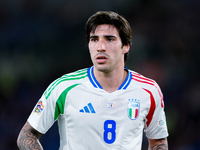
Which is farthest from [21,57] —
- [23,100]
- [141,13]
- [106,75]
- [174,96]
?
[106,75]

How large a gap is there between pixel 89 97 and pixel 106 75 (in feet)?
0.90

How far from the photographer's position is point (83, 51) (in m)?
6.64

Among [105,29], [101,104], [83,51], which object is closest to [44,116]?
[101,104]

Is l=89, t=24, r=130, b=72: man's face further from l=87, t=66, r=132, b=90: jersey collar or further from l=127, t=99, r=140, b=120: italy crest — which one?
l=127, t=99, r=140, b=120: italy crest

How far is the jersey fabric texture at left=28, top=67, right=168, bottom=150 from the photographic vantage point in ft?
9.59

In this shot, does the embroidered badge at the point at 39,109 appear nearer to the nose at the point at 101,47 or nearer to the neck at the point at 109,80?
the neck at the point at 109,80

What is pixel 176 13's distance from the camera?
6961mm

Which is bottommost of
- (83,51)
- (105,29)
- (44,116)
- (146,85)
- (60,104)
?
(44,116)

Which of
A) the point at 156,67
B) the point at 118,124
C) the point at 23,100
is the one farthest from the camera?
the point at 156,67

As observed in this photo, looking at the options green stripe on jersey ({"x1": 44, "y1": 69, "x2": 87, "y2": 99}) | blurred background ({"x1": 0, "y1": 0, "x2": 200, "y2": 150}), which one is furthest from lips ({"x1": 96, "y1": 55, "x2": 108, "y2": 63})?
blurred background ({"x1": 0, "y1": 0, "x2": 200, "y2": 150})

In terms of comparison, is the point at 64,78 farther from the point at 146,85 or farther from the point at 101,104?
the point at 146,85

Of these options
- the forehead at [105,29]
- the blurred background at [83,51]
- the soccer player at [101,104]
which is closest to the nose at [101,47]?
the soccer player at [101,104]

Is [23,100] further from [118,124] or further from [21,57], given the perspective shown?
[118,124]

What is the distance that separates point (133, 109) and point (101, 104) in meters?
0.31
